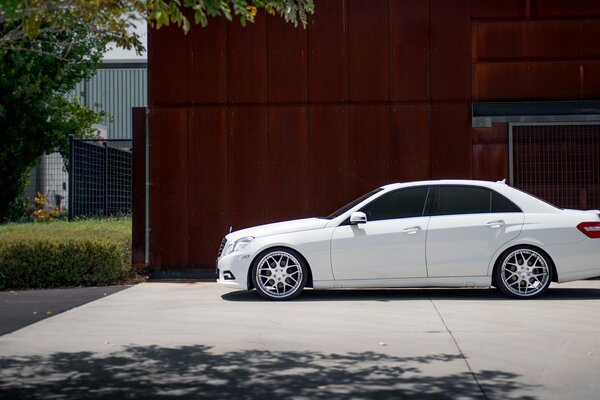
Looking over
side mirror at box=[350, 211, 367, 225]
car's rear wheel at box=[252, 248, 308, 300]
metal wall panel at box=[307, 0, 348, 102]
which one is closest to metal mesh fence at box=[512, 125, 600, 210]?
metal wall panel at box=[307, 0, 348, 102]

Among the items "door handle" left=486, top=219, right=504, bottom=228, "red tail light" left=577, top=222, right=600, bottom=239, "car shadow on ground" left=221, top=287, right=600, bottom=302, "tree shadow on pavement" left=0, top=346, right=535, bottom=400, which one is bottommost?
"tree shadow on pavement" left=0, top=346, right=535, bottom=400

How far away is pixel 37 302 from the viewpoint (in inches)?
466

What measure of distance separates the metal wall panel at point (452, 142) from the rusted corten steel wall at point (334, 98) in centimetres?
2

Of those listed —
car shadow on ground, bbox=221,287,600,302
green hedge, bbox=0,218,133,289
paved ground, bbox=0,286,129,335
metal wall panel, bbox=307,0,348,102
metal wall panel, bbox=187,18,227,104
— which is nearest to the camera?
paved ground, bbox=0,286,129,335

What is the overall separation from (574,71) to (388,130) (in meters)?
3.28

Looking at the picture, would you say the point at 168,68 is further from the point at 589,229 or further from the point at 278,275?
the point at 589,229

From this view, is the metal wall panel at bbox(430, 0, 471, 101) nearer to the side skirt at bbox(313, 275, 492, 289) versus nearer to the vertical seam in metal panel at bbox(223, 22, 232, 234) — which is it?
the vertical seam in metal panel at bbox(223, 22, 232, 234)

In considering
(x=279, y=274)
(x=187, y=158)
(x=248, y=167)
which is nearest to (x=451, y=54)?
(x=248, y=167)

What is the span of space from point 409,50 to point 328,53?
1.38m

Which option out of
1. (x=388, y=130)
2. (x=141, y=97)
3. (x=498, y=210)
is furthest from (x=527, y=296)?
(x=141, y=97)

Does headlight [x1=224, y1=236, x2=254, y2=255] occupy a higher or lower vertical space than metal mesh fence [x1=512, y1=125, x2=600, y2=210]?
lower

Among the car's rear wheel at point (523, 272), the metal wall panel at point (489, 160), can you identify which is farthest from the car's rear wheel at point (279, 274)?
the metal wall panel at point (489, 160)

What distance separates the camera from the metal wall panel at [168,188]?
50.8 ft

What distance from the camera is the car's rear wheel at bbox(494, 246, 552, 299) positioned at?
460 inches
